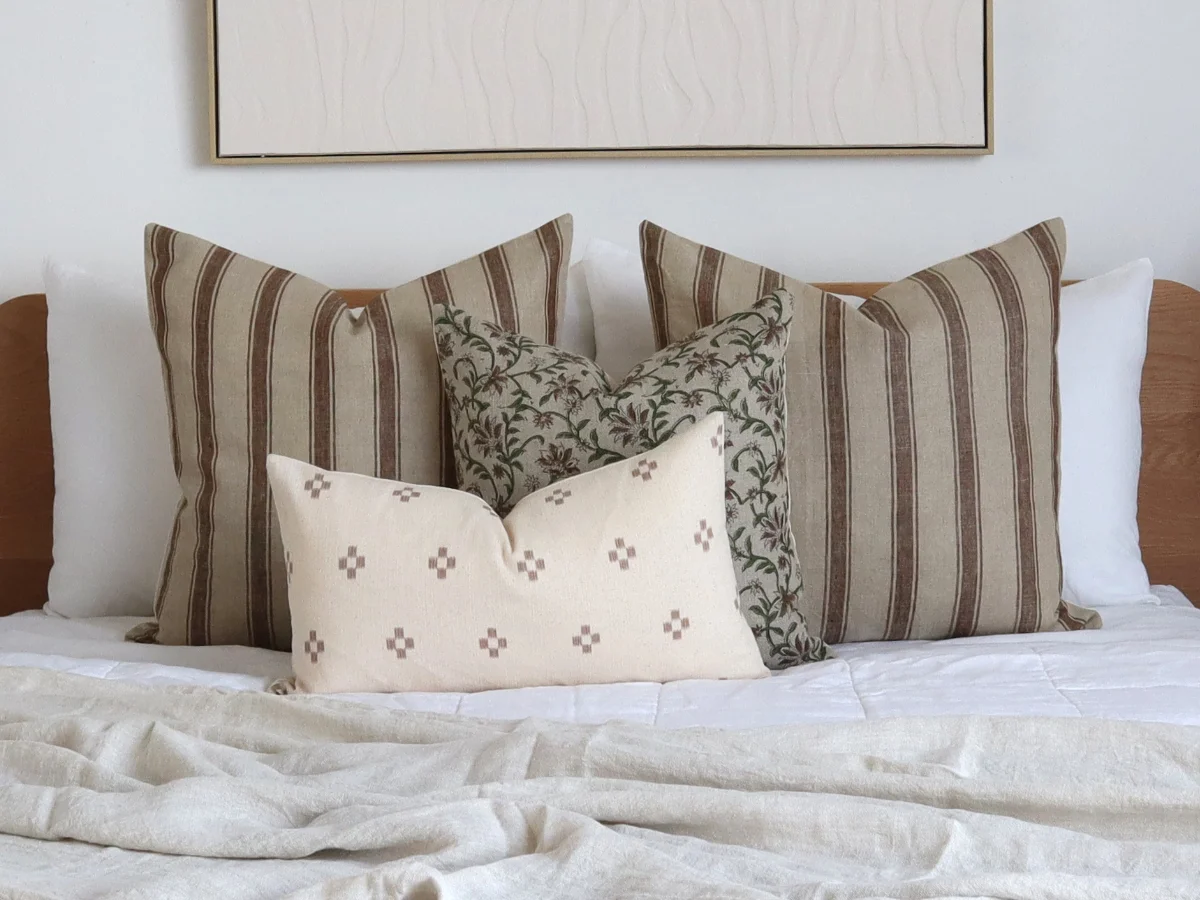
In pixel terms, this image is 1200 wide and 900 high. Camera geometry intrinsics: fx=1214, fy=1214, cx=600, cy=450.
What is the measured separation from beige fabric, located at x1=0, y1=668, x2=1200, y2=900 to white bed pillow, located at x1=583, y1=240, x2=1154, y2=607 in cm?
67

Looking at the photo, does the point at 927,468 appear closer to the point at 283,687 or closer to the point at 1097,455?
the point at 1097,455

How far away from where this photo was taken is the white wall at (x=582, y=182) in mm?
1812

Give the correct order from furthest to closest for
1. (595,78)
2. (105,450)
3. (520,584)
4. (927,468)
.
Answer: (595,78), (105,450), (927,468), (520,584)

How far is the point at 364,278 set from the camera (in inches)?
73.7

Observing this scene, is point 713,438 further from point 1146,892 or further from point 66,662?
point 66,662

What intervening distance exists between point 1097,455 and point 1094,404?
7cm

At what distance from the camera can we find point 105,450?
1.62 meters

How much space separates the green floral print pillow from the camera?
1.29 meters

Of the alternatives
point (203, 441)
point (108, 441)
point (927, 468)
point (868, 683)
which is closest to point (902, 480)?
point (927, 468)

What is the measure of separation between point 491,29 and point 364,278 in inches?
16.5

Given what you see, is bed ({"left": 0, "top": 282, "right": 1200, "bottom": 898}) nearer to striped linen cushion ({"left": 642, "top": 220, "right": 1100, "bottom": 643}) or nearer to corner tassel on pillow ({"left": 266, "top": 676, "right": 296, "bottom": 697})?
corner tassel on pillow ({"left": 266, "top": 676, "right": 296, "bottom": 697})

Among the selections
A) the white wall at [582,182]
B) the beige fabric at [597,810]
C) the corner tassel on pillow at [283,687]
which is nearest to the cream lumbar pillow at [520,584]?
the corner tassel on pillow at [283,687]

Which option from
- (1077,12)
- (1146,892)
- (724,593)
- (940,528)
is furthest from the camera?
(1077,12)

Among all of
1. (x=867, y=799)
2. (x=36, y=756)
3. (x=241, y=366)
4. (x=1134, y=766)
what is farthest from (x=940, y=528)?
(x=36, y=756)
